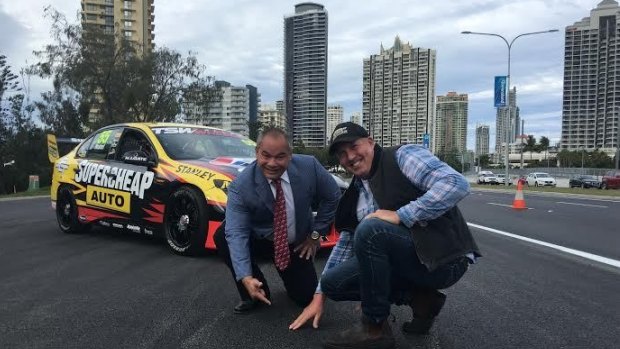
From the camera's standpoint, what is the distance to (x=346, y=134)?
3.08 meters

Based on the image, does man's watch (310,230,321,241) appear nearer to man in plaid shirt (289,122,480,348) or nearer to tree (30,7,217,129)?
man in plaid shirt (289,122,480,348)

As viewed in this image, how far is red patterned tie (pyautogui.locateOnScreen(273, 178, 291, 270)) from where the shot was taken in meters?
3.60

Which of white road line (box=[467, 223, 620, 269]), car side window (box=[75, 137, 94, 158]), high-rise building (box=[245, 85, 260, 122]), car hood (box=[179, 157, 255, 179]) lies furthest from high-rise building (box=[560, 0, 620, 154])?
car hood (box=[179, 157, 255, 179])

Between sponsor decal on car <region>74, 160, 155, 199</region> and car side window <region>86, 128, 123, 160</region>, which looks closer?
sponsor decal on car <region>74, 160, 155, 199</region>

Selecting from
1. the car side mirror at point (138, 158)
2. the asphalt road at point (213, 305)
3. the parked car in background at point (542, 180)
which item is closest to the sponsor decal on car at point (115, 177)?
the car side mirror at point (138, 158)

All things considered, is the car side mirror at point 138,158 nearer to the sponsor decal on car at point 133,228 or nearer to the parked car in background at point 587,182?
the sponsor decal on car at point 133,228

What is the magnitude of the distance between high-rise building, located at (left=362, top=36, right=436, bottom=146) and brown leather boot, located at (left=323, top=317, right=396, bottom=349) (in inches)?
1626

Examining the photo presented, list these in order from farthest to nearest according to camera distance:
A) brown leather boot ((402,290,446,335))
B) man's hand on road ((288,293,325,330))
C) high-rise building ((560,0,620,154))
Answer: high-rise building ((560,0,620,154)) → man's hand on road ((288,293,325,330)) → brown leather boot ((402,290,446,335))

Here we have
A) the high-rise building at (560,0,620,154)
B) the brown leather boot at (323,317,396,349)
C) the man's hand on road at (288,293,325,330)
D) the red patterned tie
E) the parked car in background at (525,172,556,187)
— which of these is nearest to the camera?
the brown leather boot at (323,317,396,349)

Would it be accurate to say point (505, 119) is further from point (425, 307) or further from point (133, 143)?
point (425, 307)

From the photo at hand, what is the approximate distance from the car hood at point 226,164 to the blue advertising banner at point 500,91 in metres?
29.8

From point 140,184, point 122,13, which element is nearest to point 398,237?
point 140,184

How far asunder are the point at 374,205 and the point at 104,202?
4.70 meters

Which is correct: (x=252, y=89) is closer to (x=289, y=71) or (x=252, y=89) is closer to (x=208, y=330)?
(x=289, y=71)
